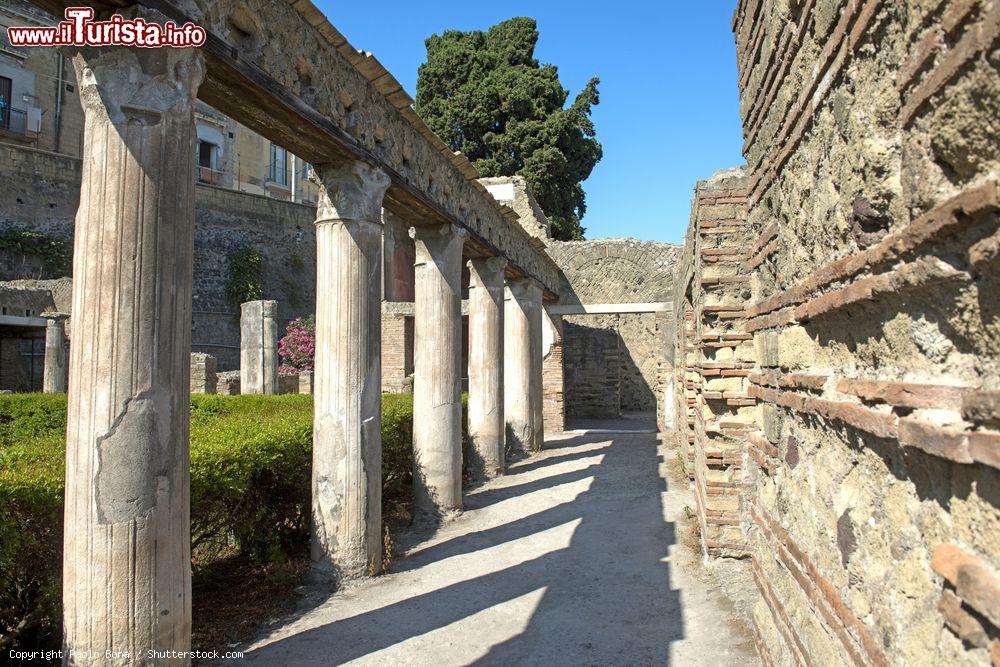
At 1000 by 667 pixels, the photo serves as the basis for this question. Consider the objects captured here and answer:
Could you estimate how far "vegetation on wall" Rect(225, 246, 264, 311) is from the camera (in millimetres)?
23531

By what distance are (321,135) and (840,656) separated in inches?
155

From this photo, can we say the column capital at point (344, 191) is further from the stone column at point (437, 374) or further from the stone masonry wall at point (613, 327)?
the stone masonry wall at point (613, 327)

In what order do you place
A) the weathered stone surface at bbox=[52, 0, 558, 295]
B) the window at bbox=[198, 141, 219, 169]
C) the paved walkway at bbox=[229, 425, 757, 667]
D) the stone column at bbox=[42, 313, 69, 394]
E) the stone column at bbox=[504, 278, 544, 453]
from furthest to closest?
the window at bbox=[198, 141, 219, 169] → the stone column at bbox=[42, 313, 69, 394] → the stone column at bbox=[504, 278, 544, 453] → the paved walkway at bbox=[229, 425, 757, 667] → the weathered stone surface at bbox=[52, 0, 558, 295]

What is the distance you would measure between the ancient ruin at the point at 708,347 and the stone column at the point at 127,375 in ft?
0.04

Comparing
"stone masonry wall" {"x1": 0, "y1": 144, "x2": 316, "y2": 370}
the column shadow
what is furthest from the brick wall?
"stone masonry wall" {"x1": 0, "y1": 144, "x2": 316, "y2": 370}

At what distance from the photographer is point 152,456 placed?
2.95m

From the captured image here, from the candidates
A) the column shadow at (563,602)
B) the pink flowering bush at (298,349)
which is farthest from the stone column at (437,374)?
the pink flowering bush at (298,349)

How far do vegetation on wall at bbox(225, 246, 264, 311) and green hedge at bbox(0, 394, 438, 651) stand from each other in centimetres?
1524

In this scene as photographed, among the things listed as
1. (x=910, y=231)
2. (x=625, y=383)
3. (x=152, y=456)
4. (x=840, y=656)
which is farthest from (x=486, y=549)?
(x=625, y=383)

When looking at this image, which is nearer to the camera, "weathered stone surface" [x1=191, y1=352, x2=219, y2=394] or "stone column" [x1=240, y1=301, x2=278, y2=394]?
"weathered stone surface" [x1=191, y1=352, x2=219, y2=394]

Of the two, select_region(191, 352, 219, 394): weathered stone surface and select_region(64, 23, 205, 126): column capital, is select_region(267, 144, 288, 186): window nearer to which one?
select_region(191, 352, 219, 394): weathered stone surface

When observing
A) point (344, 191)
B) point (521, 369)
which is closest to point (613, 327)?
point (521, 369)

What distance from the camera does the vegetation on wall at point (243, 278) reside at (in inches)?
926

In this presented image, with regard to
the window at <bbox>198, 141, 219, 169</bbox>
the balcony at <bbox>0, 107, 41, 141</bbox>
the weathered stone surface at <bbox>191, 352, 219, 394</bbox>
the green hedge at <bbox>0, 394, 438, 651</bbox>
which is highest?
the window at <bbox>198, 141, 219, 169</bbox>
